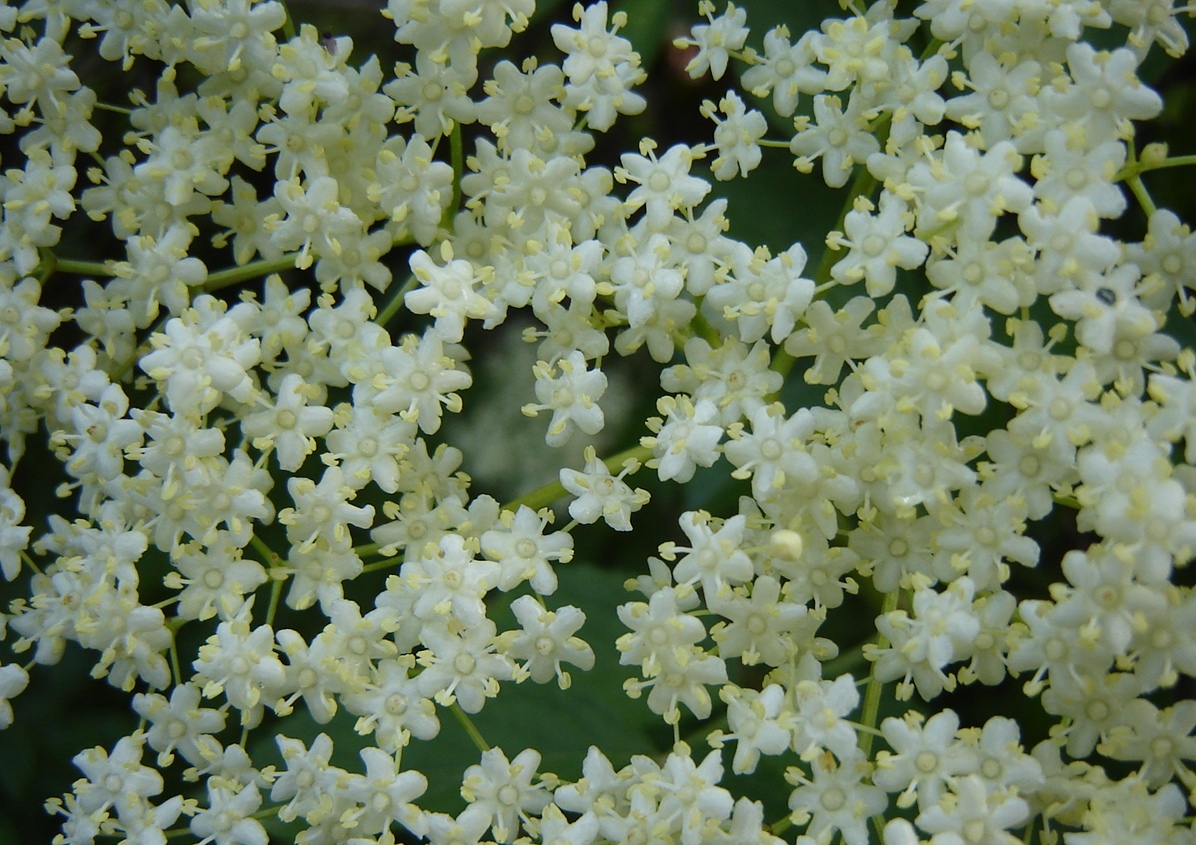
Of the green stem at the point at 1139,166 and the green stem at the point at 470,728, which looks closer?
the green stem at the point at 1139,166

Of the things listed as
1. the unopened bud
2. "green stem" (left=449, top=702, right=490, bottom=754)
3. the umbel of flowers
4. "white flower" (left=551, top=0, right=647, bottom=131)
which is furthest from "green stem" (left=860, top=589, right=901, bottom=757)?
"white flower" (left=551, top=0, right=647, bottom=131)

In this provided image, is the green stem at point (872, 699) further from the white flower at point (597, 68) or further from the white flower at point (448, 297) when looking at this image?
the white flower at point (597, 68)

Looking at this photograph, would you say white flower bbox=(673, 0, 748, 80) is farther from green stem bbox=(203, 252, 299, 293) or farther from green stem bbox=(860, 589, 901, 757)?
green stem bbox=(860, 589, 901, 757)

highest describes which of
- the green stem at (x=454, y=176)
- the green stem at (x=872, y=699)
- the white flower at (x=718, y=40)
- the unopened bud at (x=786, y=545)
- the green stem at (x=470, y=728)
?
the white flower at (x=718, y=40)

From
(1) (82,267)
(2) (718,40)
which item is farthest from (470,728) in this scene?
(2) (718,40)

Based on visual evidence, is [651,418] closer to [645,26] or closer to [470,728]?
[470,728]

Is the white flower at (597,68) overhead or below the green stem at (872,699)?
overhead

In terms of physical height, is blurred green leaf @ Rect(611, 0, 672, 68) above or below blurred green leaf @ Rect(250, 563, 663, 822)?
above

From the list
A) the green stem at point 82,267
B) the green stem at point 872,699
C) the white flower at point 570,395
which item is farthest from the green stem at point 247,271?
the green stem at point 872,699

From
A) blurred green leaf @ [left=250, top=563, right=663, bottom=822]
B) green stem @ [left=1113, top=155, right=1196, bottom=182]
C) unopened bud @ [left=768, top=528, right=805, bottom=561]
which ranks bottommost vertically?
blurred green leaf @ [left=250, top=563, right=663, bottom=822]
